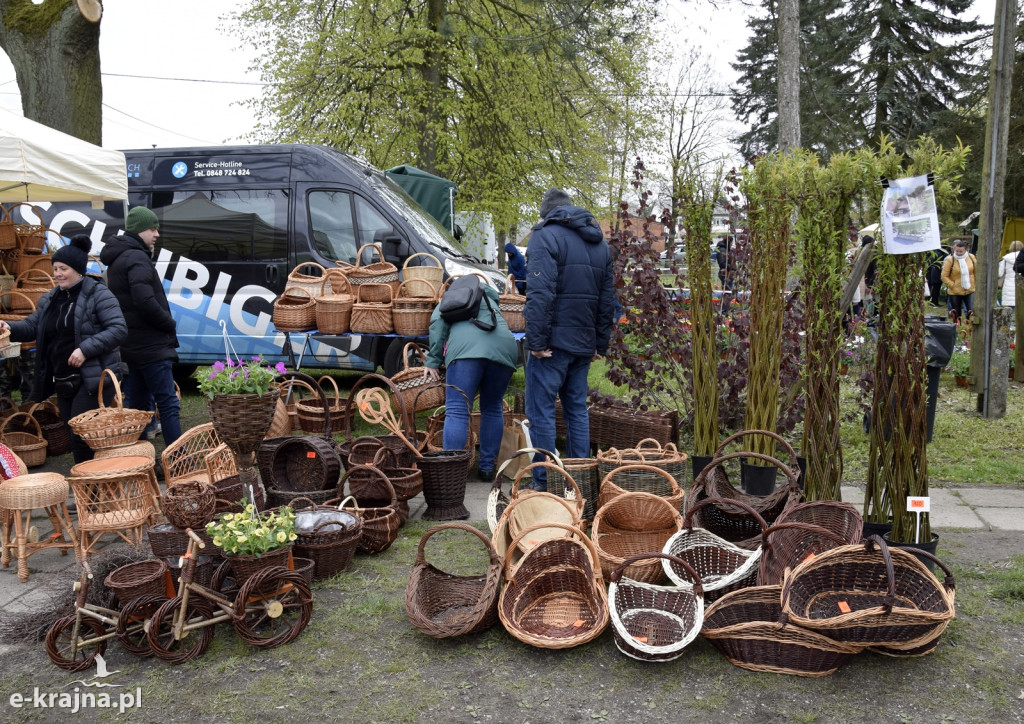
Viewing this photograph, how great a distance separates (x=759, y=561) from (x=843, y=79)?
2380 cm

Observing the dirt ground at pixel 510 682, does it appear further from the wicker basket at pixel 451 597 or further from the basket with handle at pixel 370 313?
the basket with handle at pixel 370 313

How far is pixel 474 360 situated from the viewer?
5367 millimetres

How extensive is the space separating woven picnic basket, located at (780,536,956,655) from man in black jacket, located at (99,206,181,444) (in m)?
4.64

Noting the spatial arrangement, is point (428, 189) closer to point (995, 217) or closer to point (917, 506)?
point (995, 217)

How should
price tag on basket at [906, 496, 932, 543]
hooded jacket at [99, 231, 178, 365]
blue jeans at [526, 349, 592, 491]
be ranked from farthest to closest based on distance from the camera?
hooded jacket at [99, 231, 178, 365]
blue jeans at [526, 349, 592, 491]
price tag on basket at [906, 496, 932, 543]

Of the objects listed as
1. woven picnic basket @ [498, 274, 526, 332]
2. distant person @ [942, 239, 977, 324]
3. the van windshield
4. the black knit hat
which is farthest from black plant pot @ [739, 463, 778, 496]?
distant person @ [942, 239, 977, 324]

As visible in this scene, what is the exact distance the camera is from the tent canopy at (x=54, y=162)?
16.6 ft

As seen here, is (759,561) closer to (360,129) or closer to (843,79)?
(360,129)

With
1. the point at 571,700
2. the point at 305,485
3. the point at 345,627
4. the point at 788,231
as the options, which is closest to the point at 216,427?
the point at 305,485

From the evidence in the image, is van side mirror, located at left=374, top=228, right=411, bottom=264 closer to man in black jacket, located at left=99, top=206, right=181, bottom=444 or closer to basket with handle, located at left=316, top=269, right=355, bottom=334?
basket with handle, located at left=316, top=269, right=355, bottom=334

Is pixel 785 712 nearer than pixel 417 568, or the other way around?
pixel 785 712

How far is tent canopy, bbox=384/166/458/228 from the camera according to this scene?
40.5 feet

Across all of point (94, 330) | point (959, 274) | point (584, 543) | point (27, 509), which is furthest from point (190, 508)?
point (959, 274)

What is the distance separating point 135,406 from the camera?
238 inches
